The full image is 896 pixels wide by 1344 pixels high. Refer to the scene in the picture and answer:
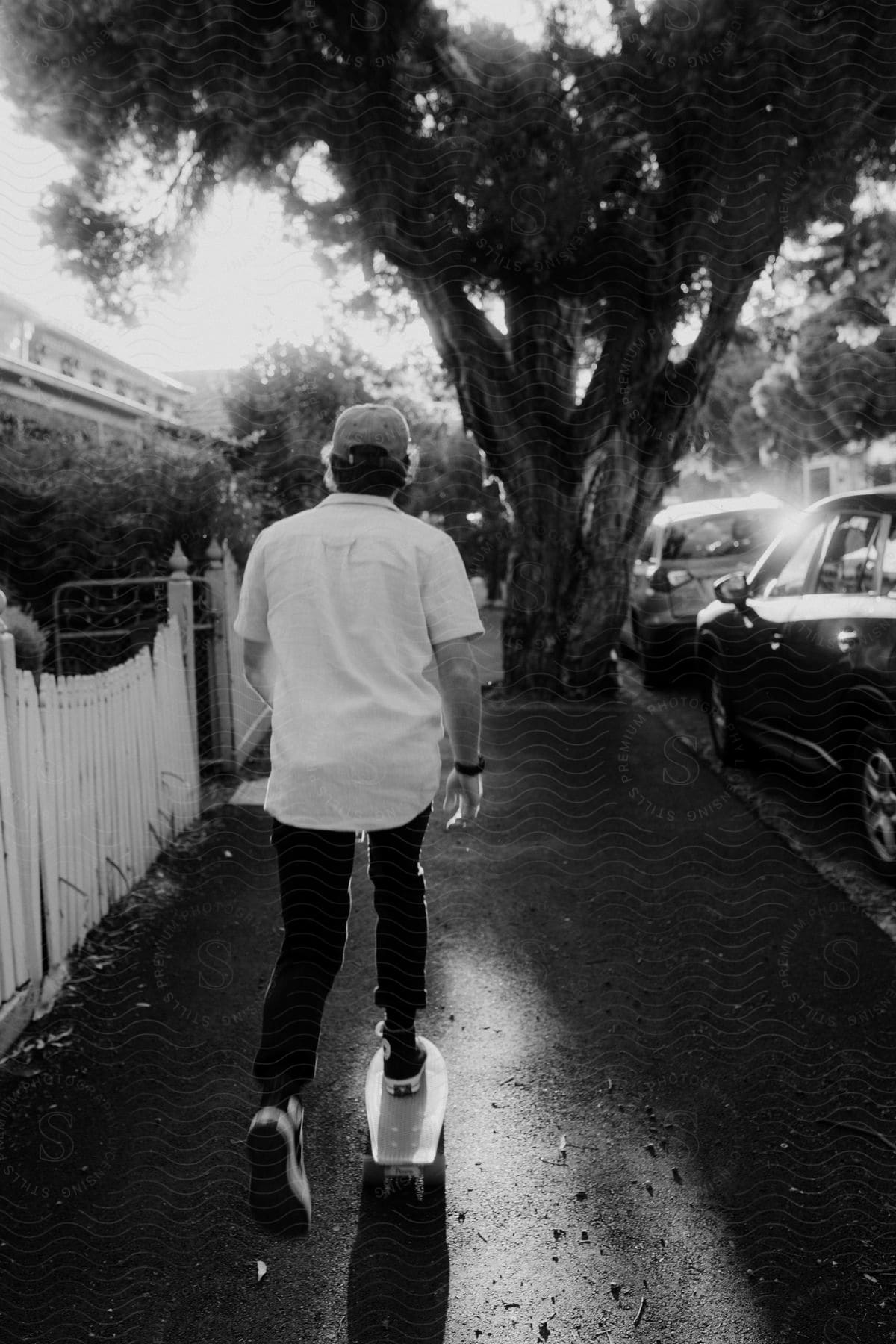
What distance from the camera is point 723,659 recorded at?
6.93m

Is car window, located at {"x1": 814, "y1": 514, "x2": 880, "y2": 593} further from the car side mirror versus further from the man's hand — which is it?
the man's hand

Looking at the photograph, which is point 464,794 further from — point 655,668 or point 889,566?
point 655,668

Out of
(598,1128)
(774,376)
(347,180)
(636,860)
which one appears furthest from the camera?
(774,376)

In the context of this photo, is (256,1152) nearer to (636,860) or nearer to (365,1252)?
(365,1252)

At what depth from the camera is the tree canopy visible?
7562mm

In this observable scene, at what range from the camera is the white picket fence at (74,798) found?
3654mm

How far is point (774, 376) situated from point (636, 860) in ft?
81.7

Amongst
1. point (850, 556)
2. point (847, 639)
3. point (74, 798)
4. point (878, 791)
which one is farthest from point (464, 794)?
point (850, 556)

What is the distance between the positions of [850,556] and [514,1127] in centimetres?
328

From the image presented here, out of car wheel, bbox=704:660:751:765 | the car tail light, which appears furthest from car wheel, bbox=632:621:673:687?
car wheel, bbox=704:660:751:765

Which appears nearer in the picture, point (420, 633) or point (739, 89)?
point (420, 633)

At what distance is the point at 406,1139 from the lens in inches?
109

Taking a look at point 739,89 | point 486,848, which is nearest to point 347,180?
point 739,89

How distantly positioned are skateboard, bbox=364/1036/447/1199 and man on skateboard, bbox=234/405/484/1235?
9.3 inches
